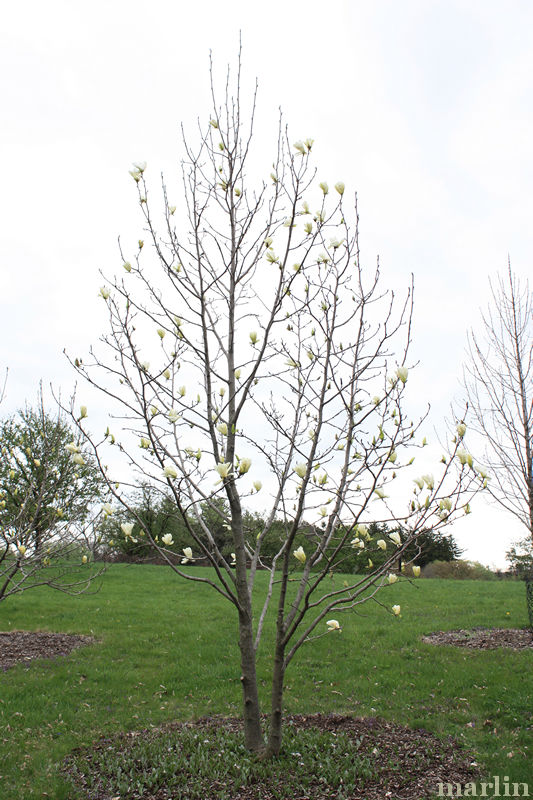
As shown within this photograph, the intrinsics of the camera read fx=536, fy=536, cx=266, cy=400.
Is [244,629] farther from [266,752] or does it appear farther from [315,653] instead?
[315,653]

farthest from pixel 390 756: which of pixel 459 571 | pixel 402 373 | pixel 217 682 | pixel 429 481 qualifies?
pixel 459 571

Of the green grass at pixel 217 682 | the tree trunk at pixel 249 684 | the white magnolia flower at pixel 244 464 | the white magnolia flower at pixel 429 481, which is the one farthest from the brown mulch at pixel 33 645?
the white magnolia flower at pixel 429 481

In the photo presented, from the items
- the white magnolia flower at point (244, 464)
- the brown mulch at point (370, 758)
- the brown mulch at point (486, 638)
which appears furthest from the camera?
the brown mulch at point (486, 638)

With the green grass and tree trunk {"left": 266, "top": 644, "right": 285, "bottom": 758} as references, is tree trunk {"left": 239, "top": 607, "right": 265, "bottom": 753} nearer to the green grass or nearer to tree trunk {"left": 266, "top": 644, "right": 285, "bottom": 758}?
tree trunk {"left": 266, "top": 644, "right": 285, "bottom": 758}

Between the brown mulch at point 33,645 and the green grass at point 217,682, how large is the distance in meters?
0.28

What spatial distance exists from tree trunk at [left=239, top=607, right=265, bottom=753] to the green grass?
54.6 inches

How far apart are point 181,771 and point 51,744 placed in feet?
5.38

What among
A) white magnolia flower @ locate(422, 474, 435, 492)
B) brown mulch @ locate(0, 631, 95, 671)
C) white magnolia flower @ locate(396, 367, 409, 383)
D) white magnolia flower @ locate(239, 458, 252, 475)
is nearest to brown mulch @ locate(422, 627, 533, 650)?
brown mulch @ locate(0, 631, 95, 671)

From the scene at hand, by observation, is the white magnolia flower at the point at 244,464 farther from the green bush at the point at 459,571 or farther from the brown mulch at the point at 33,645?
the green bush at the point at 459,571

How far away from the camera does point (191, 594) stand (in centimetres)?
1319

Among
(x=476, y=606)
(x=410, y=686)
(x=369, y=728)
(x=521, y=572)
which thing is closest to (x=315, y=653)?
(x=410, y=686)

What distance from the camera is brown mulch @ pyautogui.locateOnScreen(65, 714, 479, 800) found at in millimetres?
3625

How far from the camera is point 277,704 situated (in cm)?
385

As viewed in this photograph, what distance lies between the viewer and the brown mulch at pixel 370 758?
362cm
